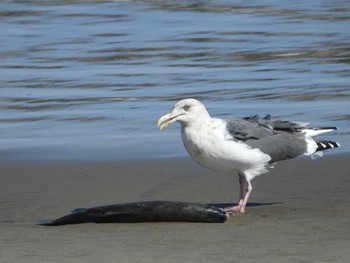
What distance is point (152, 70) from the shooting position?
16.1 metres

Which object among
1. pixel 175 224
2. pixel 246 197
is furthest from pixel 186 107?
pixel 175 224

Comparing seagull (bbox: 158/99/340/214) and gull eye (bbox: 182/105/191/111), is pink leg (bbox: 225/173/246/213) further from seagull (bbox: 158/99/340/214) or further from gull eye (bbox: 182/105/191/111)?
gull eye (bbox: 182/105/191/111)

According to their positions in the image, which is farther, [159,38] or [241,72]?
[159,38]

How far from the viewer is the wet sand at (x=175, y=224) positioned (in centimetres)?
718

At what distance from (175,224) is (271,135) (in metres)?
1.35

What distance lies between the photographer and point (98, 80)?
1545 cm

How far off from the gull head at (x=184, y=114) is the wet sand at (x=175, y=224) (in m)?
0.82

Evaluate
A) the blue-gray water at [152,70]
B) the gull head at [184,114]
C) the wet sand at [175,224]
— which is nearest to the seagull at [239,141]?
the gull head at [184,114]

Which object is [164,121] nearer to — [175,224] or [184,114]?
[184,114]

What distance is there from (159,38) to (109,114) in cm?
663

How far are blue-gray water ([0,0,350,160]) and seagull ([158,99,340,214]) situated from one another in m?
2.00

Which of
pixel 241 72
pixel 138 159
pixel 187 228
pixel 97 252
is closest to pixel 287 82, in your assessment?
pixel 241 72

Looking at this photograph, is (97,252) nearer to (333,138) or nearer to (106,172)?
(106,172)

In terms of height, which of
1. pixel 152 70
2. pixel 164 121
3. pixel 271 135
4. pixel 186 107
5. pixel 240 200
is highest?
pixel 186 107
